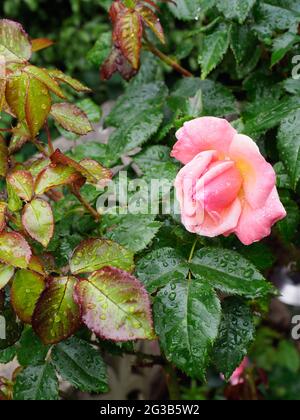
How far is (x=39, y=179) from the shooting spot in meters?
0.80

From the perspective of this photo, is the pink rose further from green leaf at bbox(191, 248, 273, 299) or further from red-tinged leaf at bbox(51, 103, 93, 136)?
red-tinged leaf at bbox(51, 103, 93, 136)

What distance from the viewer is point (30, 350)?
907 mm

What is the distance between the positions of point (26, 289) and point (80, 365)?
7.7 inches

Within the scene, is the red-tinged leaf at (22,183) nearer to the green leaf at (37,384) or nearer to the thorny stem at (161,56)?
the green leaf at (37,384)

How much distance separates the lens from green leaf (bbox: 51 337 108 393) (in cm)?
87

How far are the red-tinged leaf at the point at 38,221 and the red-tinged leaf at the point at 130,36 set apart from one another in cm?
30

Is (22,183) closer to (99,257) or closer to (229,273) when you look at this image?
(99,257)

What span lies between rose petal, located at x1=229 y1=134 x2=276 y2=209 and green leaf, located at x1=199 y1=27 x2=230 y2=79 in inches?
11.7

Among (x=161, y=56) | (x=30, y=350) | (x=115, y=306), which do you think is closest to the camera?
(x=115, y=306)

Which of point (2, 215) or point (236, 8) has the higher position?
point (236, 8)

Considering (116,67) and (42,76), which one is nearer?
(42,76)

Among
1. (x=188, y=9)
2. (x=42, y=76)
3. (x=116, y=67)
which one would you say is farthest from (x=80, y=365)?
(x=188, y=9)

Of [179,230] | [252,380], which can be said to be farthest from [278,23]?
[252,380]

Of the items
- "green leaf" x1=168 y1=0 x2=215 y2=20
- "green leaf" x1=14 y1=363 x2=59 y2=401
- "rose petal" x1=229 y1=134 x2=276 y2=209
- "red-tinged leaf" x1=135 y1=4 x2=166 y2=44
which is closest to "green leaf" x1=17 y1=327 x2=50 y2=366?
"green leaf" x1=14 y1=363 x2=59 y2=401
